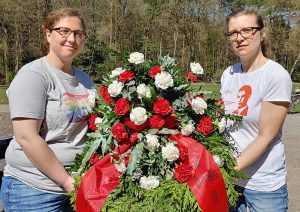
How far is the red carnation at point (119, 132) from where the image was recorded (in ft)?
7.34

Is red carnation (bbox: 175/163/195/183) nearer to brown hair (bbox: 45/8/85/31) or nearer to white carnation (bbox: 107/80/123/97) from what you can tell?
white carnation (bbox: 107/80/123/97)

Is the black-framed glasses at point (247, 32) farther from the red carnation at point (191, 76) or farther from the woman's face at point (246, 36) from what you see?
the red carnation at point (191, 76)

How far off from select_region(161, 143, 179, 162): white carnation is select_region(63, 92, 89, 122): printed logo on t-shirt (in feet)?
2.05

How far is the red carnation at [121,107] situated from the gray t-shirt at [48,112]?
0.35 m

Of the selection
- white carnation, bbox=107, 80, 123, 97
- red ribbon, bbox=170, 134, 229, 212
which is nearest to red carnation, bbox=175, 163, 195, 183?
red ribbon, bbox=170, 134, 229, 212

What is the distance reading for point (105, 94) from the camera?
8.11 feet

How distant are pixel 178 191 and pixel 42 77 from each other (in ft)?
3.35

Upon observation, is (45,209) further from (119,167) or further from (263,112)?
(263,112)

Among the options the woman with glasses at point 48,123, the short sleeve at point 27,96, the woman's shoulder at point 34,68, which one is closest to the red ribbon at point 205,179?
the woman with glasses at point 48,123

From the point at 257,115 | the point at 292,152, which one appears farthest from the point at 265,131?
the point at 292,152

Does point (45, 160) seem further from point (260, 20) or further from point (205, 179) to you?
point (260, 20)

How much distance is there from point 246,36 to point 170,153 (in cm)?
98

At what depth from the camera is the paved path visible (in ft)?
18.2

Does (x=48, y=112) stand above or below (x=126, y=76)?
below
